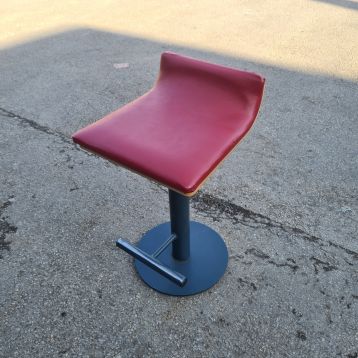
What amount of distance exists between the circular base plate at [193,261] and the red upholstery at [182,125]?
0.72 meters

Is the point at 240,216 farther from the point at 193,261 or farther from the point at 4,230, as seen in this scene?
the point at 4,230

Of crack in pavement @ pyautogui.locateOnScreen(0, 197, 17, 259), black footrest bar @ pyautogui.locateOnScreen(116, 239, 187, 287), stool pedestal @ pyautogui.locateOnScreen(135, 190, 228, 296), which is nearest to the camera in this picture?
black footrest bar @ pyautogui.locateOnScreen(116, 239, 187, 287)

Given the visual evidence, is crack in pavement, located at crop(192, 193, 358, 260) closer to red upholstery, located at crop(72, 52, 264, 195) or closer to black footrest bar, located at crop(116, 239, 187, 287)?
black footrest bar, located at crop(116, 239, 187, 287)

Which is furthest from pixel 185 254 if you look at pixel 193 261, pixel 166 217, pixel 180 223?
pixel 166 217

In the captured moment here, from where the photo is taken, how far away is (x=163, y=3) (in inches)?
208

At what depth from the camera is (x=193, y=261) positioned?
1806mm

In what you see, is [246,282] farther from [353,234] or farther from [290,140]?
[290,140]

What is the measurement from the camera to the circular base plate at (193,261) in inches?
66.7

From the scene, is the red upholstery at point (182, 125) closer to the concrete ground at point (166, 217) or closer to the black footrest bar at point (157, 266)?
the black footrest bar at point (157, 266)

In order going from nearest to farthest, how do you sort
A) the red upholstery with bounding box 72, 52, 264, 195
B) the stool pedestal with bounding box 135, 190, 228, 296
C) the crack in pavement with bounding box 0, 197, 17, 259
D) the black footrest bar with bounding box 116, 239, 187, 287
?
the red upholstery with bounding box 72, 52, 264, 195 < the black footrest bar with bounding box 116, 239, 187, 287 < the stool pedestal with bounding box 135, 190, 228, 296 < the crack in pavement with bounding box 0, 197, 17, 259

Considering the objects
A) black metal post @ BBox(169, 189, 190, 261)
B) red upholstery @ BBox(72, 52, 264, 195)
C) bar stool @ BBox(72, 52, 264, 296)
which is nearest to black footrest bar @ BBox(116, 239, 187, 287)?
bar stool @ BBox(72, 52, 264, 296)

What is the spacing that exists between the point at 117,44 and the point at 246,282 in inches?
126

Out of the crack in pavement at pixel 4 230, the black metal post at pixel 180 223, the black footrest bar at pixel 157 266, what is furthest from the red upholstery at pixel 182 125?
the crack in pavement at pixel 4 230

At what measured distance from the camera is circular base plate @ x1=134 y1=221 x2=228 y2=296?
1.70 metres
